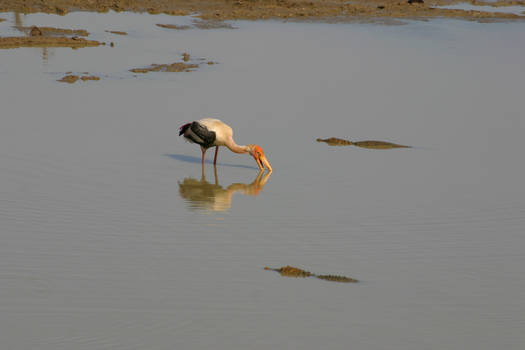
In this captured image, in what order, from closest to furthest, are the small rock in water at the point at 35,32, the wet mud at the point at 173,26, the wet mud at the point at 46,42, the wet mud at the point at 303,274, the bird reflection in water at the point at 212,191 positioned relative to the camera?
the wet mud at the point at 303,274, the bird reflection in water at the point at 212,191, the wet mud at the point at 46,42, the small rock in water at the point at 35,32, the wet mud at the point at 173,26

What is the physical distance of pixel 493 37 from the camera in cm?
3109

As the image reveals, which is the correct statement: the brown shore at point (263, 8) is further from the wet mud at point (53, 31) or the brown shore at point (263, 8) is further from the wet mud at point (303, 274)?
the wet mud at point (303, 274)

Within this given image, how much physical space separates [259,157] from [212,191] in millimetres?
1211

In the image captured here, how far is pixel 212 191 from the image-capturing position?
1188 cm

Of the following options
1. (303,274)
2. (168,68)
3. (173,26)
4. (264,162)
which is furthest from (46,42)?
(303,274)

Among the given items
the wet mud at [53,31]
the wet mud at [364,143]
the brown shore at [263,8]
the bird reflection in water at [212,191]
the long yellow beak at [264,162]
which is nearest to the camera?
A: the bird reflection in water at [212,191]

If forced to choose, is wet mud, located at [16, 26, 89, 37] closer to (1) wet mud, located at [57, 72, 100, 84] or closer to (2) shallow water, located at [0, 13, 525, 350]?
(2) shallow water, located at [0, 13, 525, 350]

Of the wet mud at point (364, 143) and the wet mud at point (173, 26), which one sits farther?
the wet mud at point (173, 26)

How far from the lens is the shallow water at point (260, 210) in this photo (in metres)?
7.18

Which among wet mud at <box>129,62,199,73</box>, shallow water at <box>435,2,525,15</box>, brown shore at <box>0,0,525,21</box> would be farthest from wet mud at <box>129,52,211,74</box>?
shallow water at <box>435,2,525,15</box>

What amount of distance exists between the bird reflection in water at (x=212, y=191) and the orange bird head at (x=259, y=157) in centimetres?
12

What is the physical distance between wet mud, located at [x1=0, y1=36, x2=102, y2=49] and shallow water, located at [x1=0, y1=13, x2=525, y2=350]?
97.5 inches

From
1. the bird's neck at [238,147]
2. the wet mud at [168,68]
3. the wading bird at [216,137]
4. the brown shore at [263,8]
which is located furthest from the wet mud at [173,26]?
the bird's neck at [238,147]

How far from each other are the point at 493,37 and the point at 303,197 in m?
22.1
